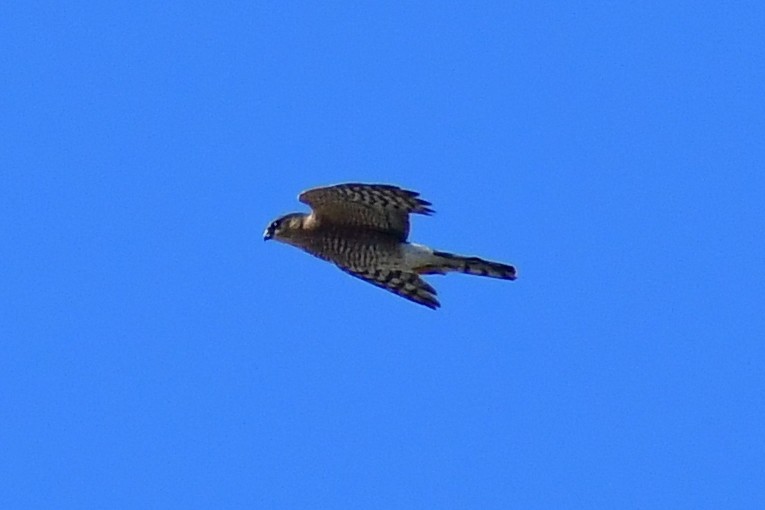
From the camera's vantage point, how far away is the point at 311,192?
1781 cm

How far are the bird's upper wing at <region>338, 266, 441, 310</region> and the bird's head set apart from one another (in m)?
0.54

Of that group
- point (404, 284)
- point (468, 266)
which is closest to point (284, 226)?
point (404, 284)

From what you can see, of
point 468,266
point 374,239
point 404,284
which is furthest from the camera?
point 404,284

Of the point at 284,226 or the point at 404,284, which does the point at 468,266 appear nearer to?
the point at 404,284

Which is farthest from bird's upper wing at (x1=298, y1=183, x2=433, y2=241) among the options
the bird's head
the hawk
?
the bird's head

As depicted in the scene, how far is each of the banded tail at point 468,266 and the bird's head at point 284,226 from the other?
1.18 meters

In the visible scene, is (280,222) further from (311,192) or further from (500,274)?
(500,274)

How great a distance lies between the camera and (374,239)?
18.2 metres

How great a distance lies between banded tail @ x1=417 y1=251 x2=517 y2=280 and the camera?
17.8 meters

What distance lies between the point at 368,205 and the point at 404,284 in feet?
3.20

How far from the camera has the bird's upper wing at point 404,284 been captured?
18469mm

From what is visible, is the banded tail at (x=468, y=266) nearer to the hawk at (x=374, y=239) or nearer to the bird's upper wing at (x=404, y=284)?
the hawk at (x=374, y=239)

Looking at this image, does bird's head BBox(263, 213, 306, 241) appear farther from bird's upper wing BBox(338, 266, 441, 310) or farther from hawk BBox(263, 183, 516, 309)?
bird's upper wing BBox(338, 266, 441, 310)

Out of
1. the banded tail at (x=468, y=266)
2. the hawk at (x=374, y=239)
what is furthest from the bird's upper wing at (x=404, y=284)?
the banded tail at (x=468, y=266)
